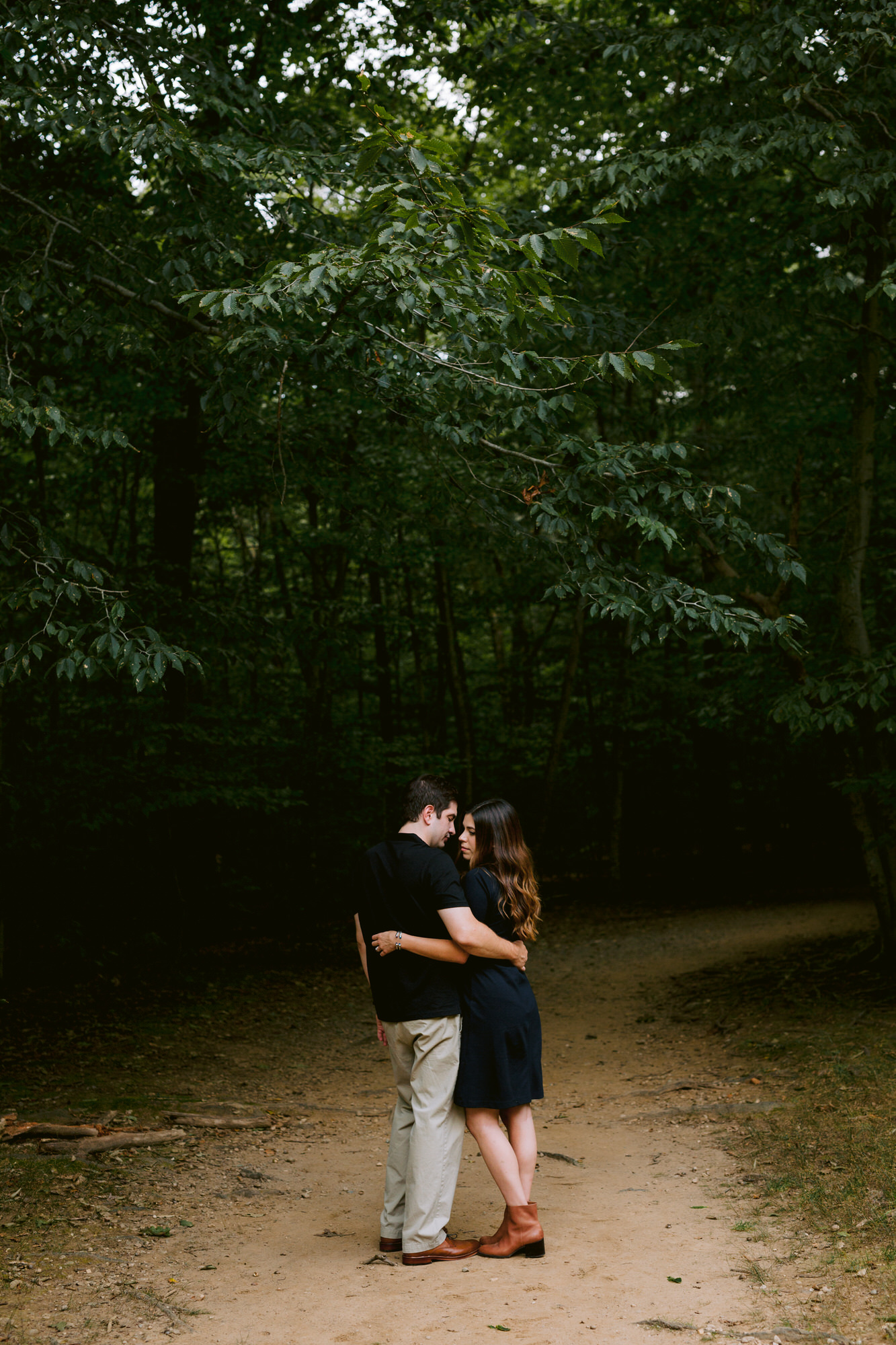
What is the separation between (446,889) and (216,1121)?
10.8 feet

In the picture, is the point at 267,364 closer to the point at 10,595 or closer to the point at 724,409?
the point at 10,595

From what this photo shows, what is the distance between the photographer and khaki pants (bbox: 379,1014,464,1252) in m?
4.03

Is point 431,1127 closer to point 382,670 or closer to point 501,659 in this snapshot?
point 382,670

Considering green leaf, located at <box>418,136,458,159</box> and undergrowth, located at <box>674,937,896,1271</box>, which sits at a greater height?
green leaf, located at <box>418,136,458,159</box>

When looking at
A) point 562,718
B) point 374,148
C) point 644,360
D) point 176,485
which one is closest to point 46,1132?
point 644,360

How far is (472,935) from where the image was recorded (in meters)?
3.99

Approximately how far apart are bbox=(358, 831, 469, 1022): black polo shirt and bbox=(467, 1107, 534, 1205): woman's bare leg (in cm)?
42

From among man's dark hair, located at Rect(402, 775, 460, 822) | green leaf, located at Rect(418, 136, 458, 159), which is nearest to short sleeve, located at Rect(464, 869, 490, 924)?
man's dark hair, located at Rect(402, 775, 460, 822)

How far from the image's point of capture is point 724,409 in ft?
31.0

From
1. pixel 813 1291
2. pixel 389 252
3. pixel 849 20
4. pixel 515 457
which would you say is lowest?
pixel 813 1291

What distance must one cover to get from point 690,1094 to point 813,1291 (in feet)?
11.4

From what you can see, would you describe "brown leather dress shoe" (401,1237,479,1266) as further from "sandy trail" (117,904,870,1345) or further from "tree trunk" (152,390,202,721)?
"tree trunk" (152,390,202,721)

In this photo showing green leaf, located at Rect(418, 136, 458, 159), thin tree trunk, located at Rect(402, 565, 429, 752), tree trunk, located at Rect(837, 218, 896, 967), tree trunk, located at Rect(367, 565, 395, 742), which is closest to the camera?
green leaf, located at Rect(418, 136, 458, 159)

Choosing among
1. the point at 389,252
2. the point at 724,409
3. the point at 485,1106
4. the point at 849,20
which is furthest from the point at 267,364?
the point at 724,409
